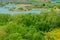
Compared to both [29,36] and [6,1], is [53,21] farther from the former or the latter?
[6,1]

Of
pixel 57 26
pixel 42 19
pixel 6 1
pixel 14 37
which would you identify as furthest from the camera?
pixel 6 1

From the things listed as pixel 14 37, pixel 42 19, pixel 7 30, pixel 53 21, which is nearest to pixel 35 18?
pixel 42 19

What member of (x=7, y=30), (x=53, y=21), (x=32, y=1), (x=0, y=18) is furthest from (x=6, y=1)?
(x=7, y=30)

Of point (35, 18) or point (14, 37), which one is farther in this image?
Result: point (35, 18)

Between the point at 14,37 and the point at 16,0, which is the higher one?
the point at 14,37

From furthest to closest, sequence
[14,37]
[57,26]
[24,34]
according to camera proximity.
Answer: [57,26], [24,34], [14,37]

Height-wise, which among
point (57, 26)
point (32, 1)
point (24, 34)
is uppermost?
point (24, 34)
